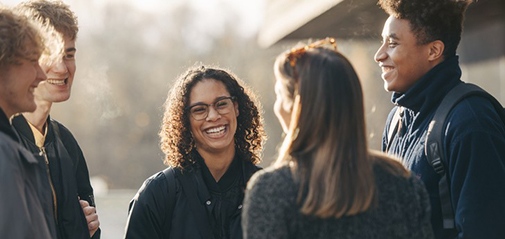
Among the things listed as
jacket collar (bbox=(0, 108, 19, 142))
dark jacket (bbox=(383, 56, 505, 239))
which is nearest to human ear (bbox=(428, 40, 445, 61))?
dark jacket (bbox=(383, 56, 505, 239))

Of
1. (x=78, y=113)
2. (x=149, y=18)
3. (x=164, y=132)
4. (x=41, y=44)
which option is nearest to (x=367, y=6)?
(x=164, y=132)

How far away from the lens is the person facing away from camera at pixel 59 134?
13.4 feet

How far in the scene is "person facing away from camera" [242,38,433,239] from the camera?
2.80 m

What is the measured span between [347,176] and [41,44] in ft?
4.25

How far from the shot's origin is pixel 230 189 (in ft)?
14.9

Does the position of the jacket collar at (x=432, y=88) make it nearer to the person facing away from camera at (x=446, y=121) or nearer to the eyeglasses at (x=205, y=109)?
the person facing away from camera at (x=446, y=121)

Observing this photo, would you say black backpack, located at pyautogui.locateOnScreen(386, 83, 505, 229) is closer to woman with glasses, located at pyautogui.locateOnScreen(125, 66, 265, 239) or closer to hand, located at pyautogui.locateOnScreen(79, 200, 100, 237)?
woman with glasses, located at pyautogui.locateOnScreen(125, 66, 265, 239)

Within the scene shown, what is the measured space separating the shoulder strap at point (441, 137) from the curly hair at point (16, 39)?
165 centimetres

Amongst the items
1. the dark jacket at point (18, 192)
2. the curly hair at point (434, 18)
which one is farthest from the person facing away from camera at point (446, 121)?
the dark jacket at point (18, 192)

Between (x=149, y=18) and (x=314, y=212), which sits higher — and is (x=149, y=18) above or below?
above

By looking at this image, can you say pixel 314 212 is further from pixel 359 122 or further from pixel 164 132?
pixel 164 132

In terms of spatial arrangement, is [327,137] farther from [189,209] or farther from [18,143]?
[189,209]

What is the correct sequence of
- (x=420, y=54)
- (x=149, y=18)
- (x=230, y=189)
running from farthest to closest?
(x=149, y=18), (x=230, y=189), (x=420, y=54)

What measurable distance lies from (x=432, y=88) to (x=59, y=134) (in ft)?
5.85
